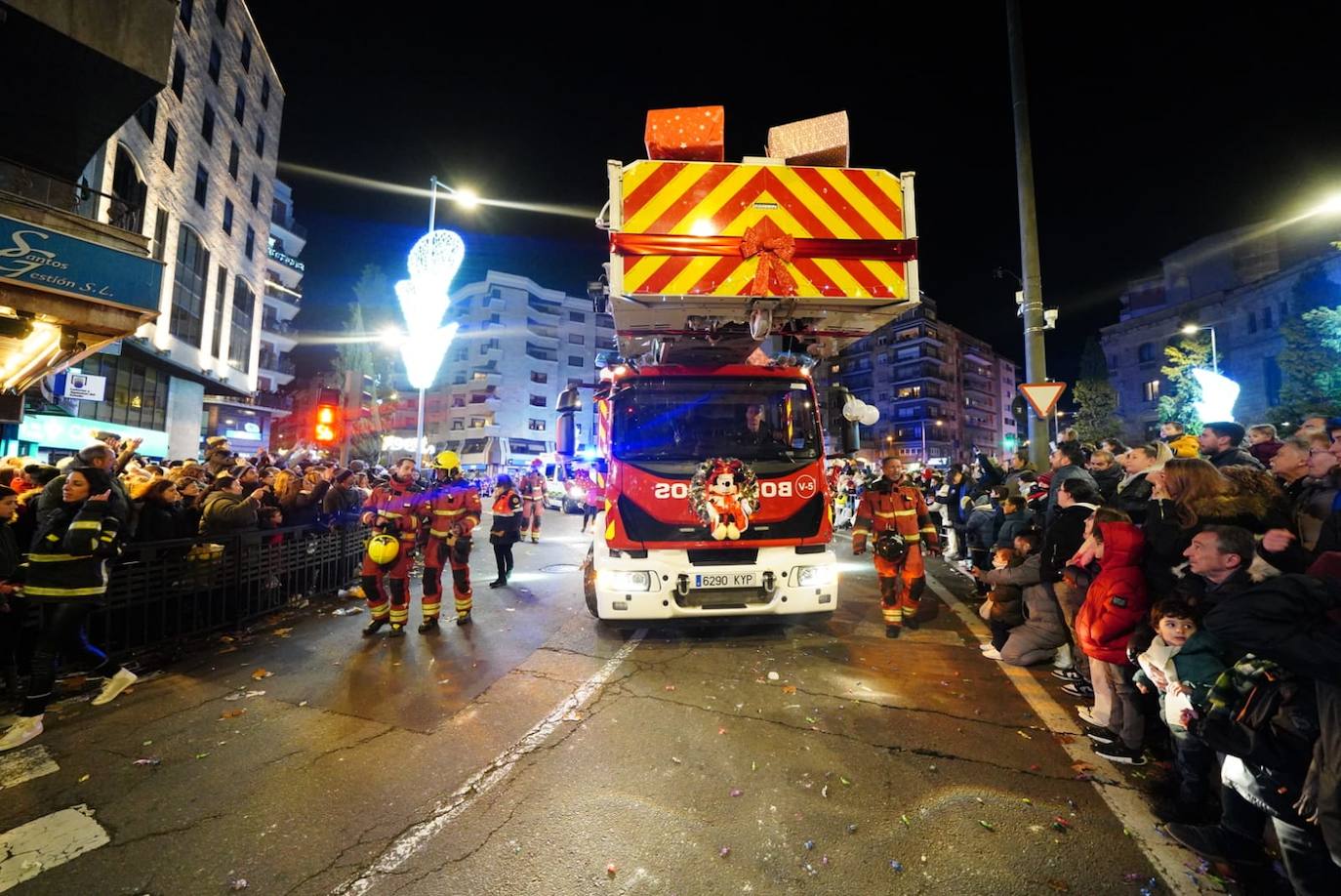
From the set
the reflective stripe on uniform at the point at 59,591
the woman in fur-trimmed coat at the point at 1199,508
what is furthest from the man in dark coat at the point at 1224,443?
the reflective stripe on uniform at the point at 59,591

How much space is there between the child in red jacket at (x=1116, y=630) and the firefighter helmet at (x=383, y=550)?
6535 millimetres

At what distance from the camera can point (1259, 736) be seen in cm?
227

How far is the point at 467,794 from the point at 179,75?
2561cm

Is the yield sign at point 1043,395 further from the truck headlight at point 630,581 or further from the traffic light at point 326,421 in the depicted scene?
the traffic light at point 326,421

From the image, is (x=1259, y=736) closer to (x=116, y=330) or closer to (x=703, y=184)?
(x=703, y=184)

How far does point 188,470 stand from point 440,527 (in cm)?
383

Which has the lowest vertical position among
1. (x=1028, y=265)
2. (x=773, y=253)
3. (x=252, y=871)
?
(x=252, y=871)

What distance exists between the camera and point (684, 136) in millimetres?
4781

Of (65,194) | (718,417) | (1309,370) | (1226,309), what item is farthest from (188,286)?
(1226,309)

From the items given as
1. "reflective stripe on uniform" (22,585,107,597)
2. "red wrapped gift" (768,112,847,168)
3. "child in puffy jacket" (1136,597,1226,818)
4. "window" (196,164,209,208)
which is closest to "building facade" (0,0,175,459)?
"reflective stripe on uniform" (22,585,107,597)

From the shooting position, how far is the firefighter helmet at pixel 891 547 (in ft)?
20.2

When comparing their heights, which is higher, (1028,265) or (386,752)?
(1028,265)

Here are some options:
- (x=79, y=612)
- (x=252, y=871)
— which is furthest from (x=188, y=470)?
(x=252, y=871)

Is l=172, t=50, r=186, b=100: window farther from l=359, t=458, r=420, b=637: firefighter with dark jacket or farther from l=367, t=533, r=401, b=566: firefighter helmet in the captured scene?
l=367, t=533, r=401, b=566: firefighter helmet
